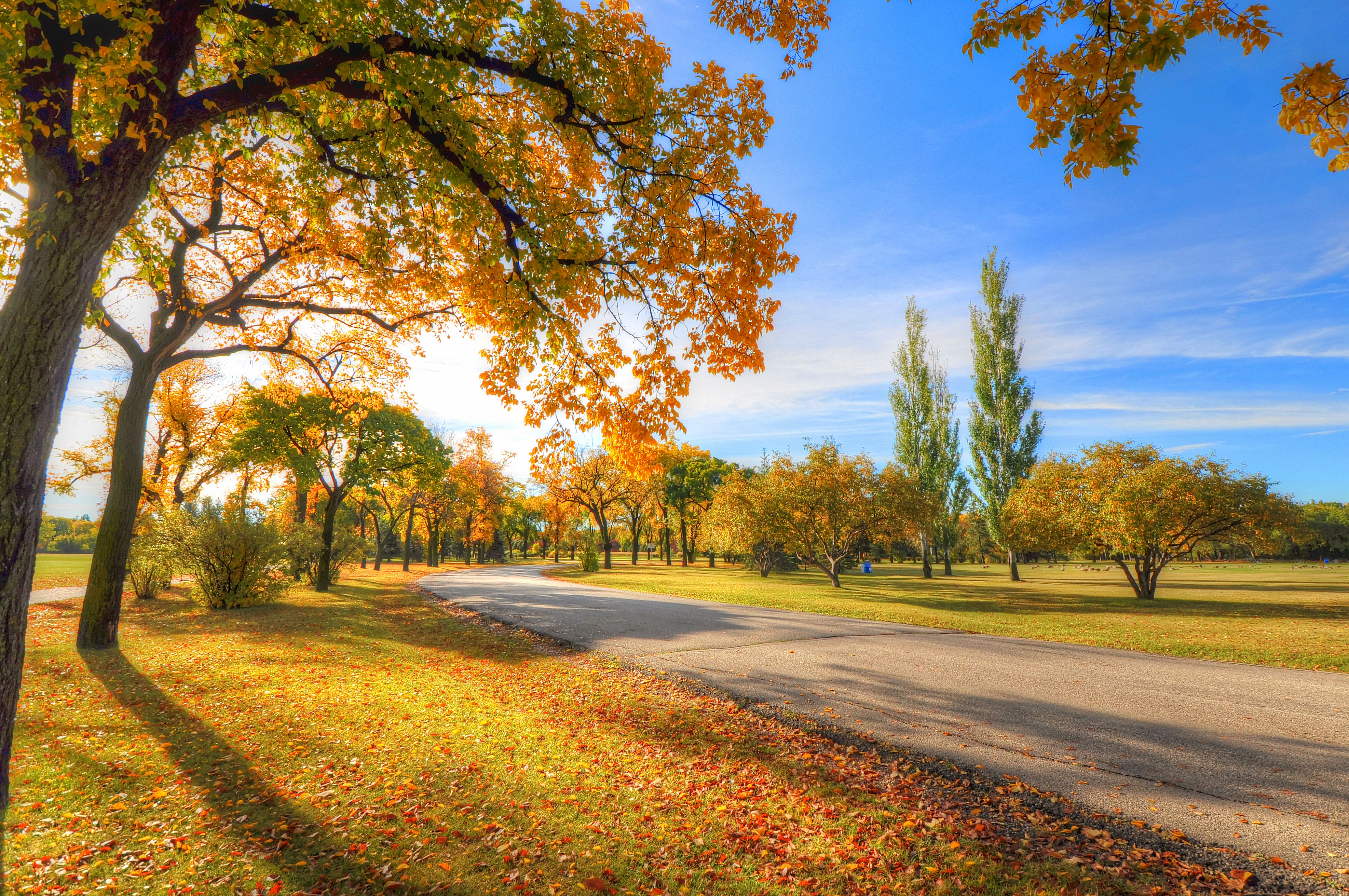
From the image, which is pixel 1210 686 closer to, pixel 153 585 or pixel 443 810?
pixel 443 810

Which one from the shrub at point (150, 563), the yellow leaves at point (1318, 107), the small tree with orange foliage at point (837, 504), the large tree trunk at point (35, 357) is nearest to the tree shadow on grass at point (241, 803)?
the large tree trunk at point (35, 357)

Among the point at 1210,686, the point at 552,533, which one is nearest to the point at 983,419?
the point at 1210,686

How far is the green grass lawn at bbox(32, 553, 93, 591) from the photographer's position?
22.6 meters

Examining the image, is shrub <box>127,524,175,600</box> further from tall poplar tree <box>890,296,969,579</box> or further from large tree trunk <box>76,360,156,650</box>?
tall poplar tree <box>890,296,969,579</box>

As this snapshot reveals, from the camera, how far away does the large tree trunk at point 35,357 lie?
→ 150 inches

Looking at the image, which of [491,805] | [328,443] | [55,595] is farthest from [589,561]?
[491,805]

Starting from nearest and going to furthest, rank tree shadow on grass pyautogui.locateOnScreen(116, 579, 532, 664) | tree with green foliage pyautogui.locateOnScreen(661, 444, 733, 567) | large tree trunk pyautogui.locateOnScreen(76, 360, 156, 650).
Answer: large tree trunk pyautogui.locateOnScreen(76, 360, 156, 650), tree shadow on grass pyautogui.locateOnScreen(116, 579, 532, 664), tree with green foliage pyautogui.locateOnScreen(661, 444, 733, 567)

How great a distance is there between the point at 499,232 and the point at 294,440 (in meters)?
19.5

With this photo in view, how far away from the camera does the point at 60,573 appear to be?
29.7 metres

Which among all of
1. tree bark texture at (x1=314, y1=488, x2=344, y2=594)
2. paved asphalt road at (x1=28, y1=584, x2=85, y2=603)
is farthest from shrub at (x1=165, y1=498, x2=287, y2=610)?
tree bark texture at (x1=314, y1=488, x2=344, y2=594)

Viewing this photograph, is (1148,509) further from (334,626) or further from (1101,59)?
(334,626)

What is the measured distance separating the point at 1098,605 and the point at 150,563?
101 feet

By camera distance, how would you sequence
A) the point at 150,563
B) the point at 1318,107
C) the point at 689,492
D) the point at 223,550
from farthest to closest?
the point at 689,492 → the point at 150,563 → the point at 223,550 → the point at 1318,107

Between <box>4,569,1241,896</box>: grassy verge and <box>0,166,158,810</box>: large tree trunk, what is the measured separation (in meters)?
1.27
